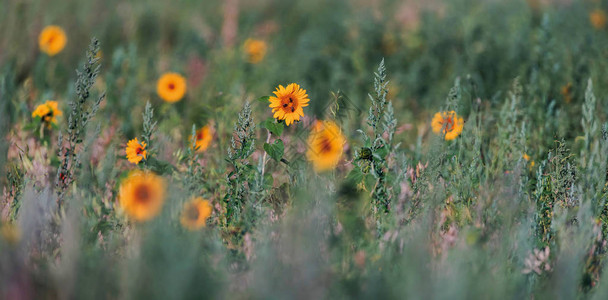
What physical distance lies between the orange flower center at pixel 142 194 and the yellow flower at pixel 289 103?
1.91 ft

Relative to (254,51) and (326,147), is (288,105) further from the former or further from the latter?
(254,51)

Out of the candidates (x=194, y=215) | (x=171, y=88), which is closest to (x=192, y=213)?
(x=194, y=215)

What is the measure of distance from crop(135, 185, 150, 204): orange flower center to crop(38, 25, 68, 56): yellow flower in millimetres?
2685

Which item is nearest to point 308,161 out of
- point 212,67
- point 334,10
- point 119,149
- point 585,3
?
point 119,149

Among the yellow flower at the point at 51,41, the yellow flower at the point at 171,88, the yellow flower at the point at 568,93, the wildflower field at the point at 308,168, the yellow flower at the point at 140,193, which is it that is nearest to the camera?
the wildflower field at the point at 308,168

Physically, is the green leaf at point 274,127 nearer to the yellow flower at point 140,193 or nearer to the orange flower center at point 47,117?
the yellow flower at point 140,193

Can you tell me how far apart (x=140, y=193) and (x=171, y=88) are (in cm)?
179

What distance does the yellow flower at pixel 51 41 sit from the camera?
4370mm

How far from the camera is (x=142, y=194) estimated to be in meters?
2.11

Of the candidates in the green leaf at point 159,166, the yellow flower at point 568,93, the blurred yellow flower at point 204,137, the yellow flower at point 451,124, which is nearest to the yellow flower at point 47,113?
the blurred yellow flower at point 204,137

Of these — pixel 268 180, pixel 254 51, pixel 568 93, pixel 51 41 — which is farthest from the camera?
pixel 254 51

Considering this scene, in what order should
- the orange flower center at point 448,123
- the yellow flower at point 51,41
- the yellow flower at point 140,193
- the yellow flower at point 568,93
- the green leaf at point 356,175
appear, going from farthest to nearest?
the yellow flower at point 51,41 < the yellow flower at point 568,93 < the orange flower center at point 448,123 < the green leaf at point 356,175 < the yellow flower at point 140,193

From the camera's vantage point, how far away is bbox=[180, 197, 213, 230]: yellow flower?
1778mm

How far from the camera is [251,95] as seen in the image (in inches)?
165
